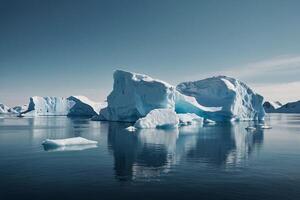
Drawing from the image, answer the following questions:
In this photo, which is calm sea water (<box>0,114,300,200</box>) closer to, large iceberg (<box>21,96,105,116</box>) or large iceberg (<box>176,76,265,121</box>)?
large iceberg (<box>176,76,265,121</box>)

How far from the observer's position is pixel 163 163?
21.2 meters

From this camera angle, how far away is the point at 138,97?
205 ft

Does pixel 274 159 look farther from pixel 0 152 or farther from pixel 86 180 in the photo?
pixel 0 152

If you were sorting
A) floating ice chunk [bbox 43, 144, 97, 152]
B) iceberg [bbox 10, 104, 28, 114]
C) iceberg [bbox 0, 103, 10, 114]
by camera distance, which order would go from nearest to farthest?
1. floating ice chunk [bbox 43, 144, 97, 152]
2. iceberg [bbox 10, 104, 28, 114]
3. iceberg [bbox 0, 103, 10, 114]

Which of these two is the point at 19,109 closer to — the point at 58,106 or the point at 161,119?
the point at 58,106

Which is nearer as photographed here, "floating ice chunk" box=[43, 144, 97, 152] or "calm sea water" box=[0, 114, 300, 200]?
"calm sea water" box=[0, 114, 300, 200]

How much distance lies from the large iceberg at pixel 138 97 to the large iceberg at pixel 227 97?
7462 millimetres

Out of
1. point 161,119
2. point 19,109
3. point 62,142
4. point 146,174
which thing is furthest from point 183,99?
point 19,109

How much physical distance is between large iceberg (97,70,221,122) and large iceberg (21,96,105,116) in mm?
36928

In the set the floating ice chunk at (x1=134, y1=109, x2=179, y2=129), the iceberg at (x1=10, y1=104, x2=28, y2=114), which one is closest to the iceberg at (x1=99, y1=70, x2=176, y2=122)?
the floating ice chunk at (x1=134, y1=109, x2=179, y2=129)

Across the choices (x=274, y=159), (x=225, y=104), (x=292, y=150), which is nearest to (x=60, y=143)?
(x=274, y=159)

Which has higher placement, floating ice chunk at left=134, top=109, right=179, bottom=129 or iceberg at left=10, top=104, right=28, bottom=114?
iceberg at left=10, top=104, right=28, bottom=114

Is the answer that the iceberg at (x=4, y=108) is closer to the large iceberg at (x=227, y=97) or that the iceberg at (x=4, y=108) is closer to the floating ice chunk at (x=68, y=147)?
the large iceberg at (x=227, y=97)

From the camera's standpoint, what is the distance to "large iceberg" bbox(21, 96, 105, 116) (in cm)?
10981
